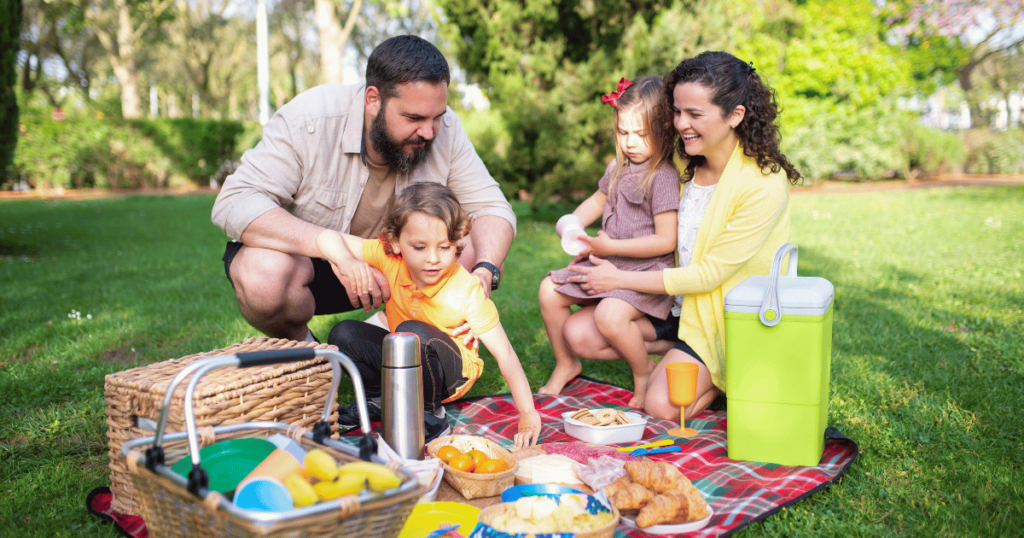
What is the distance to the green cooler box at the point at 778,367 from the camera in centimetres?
236

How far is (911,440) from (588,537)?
1.51m

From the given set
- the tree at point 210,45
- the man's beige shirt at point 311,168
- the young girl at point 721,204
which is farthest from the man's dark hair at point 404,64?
the tree at point 210,45

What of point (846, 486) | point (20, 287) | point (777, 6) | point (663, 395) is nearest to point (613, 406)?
point (663, 395)

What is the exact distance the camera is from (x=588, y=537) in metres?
1.74

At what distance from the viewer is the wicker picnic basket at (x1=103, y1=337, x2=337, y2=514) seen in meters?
1.91

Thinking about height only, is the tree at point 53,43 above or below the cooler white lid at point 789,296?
above

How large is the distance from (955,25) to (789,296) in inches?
666

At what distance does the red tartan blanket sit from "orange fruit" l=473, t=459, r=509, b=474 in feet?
1.08

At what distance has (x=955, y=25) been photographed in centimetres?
1555

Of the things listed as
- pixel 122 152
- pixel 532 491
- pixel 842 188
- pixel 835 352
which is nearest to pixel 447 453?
pixel 532 491

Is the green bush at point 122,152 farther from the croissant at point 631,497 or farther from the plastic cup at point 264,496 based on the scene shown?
the croissant at point 631,497

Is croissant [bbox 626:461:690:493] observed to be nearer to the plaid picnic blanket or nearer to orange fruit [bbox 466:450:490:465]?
the plaid picnic blanket

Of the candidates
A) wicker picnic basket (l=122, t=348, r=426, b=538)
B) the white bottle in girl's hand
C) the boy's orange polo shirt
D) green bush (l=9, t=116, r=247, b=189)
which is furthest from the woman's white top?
green bush (l=9, t=116, r=247, b=189)

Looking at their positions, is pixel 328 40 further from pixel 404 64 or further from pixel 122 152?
pixel 404 64
